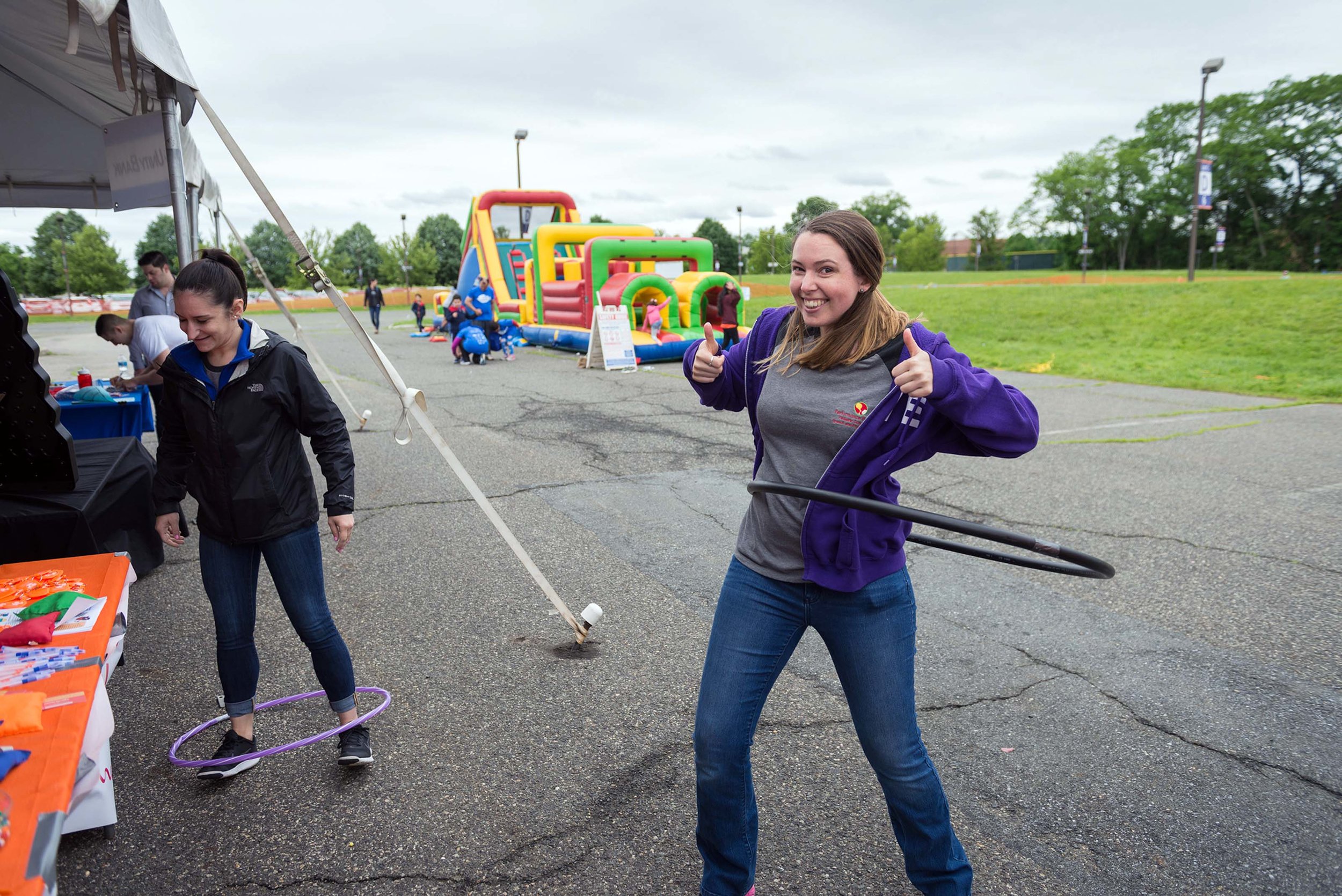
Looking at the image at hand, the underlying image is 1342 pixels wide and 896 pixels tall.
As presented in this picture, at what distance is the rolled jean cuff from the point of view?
10.3 ft

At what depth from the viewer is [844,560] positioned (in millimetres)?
2086

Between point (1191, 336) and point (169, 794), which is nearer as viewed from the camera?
point (169, 794)

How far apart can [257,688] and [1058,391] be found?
42.2ft

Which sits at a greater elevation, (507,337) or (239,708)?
(507,337)

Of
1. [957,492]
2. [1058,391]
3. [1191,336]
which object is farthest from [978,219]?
[957,492]

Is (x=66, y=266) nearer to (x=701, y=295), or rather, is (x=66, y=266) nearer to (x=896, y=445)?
(x=701, y=295)

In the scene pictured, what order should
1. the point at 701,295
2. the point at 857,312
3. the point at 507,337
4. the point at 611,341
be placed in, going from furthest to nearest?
the point at 507,337
the point at 701,295
the point at 611,341
the point at 857,312

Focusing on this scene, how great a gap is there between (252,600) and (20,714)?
1085 millimetres

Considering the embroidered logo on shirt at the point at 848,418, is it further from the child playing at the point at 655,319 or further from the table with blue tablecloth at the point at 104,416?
the child playing at the point at 655,319

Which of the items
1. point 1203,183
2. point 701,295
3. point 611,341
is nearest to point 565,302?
point 701,295

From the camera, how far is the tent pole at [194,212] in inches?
223

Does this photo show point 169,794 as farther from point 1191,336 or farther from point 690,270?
point 1191,336

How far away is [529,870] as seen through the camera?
2.59m

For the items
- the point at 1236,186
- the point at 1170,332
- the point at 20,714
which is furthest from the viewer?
the point at 1236,186
